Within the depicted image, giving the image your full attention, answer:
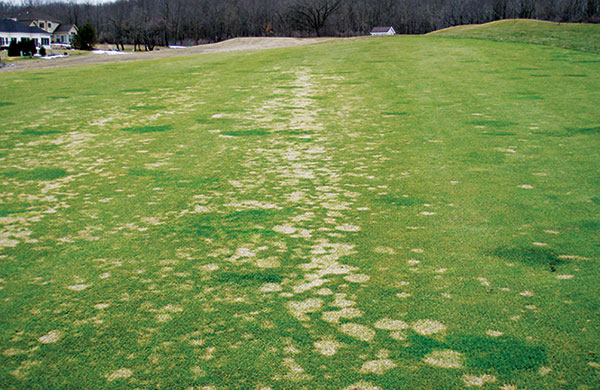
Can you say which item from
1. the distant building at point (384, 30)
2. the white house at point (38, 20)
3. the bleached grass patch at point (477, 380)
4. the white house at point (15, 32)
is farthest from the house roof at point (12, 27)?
the bleached grass patch at point (477, 380)

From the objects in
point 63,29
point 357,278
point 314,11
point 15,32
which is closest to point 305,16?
point 314,11

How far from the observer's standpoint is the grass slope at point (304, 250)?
249 centimetres

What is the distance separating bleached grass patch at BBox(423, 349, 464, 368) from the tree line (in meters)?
67.1

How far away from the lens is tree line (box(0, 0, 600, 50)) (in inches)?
2648

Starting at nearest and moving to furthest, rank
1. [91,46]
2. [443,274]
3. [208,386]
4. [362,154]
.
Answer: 1. [208,386]
2. [443,274]
3. [362,154]
4. [91,46]

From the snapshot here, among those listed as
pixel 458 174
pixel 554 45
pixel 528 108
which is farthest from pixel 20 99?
pixel 554 45

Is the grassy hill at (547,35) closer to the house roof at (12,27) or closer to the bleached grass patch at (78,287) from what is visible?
the bleached grass patch at (78,287)

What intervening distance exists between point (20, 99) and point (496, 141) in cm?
1077

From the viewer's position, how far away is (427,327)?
8.97ft

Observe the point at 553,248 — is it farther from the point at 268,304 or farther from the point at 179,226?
the point at 179,226

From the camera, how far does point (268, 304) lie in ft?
9.91

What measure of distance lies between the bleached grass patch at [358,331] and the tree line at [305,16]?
220ft

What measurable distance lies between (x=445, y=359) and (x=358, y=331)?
50 centimetres

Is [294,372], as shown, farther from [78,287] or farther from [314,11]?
[314,11]
